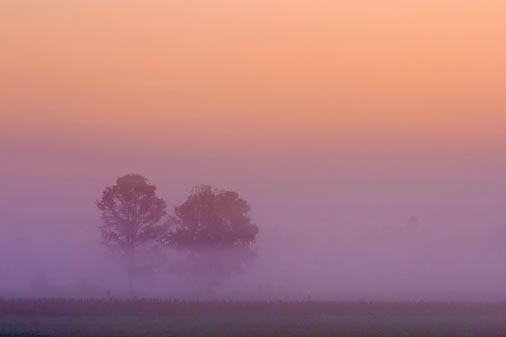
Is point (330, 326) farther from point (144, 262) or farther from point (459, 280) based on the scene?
point (459, 280)

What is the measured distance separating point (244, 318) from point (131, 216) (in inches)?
1591

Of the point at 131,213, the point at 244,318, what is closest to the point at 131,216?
the point at 131,213

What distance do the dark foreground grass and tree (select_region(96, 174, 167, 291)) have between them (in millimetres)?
25952

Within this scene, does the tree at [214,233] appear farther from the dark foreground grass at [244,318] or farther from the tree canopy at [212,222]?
the dark foreground grass at [244,318]

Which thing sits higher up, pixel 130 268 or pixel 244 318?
pixel 130 268

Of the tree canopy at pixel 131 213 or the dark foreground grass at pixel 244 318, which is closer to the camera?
the dark foreground grass at pixel 244 318

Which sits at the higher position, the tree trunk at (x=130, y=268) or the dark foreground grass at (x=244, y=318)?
the tree trunk at (x=130, y=268)

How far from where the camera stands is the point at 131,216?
98.2m

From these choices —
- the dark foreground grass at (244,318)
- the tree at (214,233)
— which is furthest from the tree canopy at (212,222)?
the dark foreground grass at (244,318)

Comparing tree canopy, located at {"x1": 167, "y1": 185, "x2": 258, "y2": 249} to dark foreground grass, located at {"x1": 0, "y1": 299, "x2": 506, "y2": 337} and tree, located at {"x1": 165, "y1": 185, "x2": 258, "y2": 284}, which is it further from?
dark foreground grass, located at {"x1": 0, "y1": 299, "x2": 506, "y2": 337}

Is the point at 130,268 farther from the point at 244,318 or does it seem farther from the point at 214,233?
the point at 244,318

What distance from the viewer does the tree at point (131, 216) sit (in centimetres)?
9694

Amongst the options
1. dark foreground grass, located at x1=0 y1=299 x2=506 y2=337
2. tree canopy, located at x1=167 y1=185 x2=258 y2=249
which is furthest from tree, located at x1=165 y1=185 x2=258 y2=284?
dark foreground grass, located at x1=0 y1=299 x2=506 y2=337

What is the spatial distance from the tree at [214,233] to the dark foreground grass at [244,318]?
23361 millimetres
